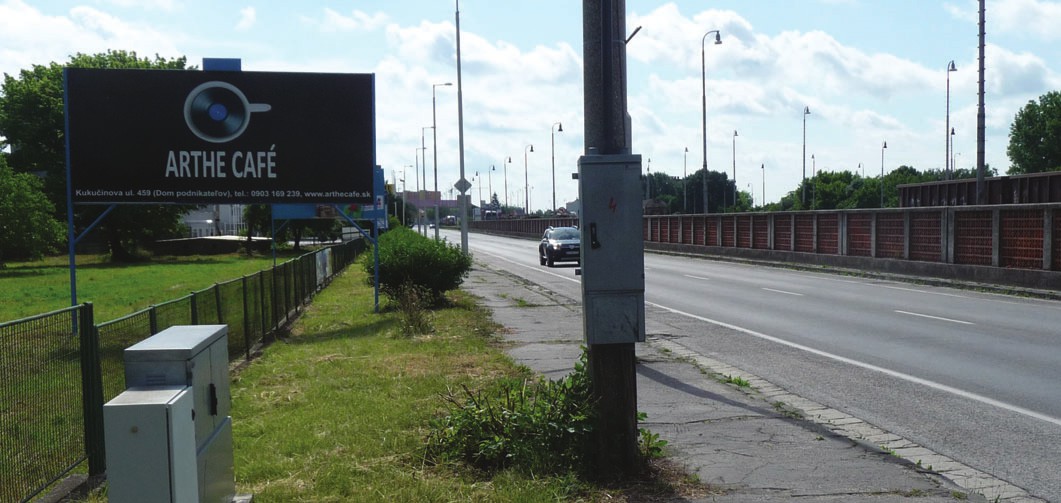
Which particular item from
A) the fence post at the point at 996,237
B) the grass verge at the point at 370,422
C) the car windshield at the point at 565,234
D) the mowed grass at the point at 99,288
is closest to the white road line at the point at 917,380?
the grass verge at the point at 370,422

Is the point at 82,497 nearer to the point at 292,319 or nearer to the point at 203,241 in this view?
the point at 292,319

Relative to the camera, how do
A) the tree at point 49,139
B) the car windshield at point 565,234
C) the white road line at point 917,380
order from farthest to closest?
1. the tree at point 49,139
2. the car windshield at point 565,234
3. the white road line at point 917,380

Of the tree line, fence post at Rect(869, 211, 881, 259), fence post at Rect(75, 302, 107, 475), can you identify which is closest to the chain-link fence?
fence post at Rect(75, 302, 107, 475)

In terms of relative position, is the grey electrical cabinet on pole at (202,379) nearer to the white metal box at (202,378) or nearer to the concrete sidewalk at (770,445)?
the white metal box at (202,378)

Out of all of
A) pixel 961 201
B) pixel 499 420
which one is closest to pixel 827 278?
pixel 961 201

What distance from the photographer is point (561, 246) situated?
3928cm

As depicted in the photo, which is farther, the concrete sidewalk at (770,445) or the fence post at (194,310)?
the fence post at (194,310)

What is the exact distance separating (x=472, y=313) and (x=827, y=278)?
14.5m

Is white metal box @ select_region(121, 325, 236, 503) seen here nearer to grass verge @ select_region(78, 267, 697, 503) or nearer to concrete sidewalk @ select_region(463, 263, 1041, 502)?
grass verge @ select_region(78, 267, 697, 503)

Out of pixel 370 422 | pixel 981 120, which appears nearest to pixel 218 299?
pixel 370 422

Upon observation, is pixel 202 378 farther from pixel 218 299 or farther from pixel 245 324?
pixel 245 324

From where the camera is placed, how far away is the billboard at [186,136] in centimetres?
1698

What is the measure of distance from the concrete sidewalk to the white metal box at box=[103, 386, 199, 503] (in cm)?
320

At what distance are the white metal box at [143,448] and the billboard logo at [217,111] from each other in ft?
47.3
